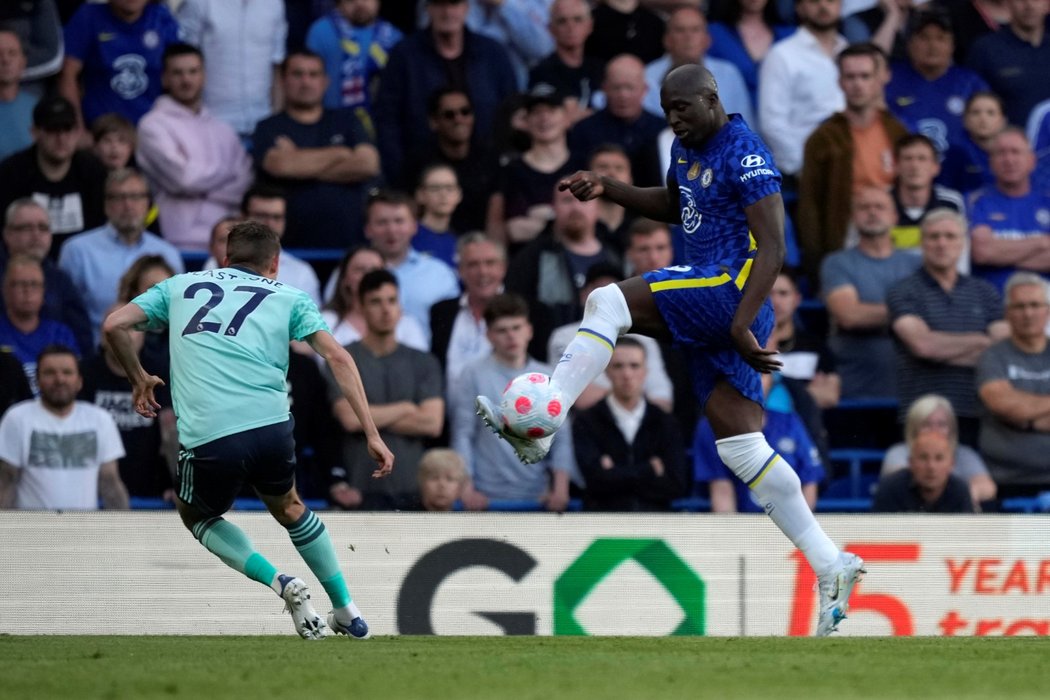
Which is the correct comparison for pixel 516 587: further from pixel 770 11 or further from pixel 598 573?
pixel 770 11

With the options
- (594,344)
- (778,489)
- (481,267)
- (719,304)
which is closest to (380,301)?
(481,267)

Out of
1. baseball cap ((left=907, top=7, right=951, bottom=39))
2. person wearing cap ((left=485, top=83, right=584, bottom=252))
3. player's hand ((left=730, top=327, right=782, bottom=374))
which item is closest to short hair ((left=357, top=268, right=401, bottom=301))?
person wearing cap ((left=485, top=83, right=584, bottom=252))

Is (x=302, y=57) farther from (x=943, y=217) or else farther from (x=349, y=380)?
Result: (x=349, y=380)

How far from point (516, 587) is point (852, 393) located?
3891 mm

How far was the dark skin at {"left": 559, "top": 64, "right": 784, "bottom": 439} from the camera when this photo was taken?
7.28 meters

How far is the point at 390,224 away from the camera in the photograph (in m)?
12.3

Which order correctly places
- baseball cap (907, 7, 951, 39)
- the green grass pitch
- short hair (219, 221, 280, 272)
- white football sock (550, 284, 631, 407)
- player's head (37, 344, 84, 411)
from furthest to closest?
baseball cap (907, 7, 951, 39)
player's head (37, 344, 84, 411)
short hair (219, 221, 280, 272)
white football sock (550, 284, 631, 407)
the green grass pitch

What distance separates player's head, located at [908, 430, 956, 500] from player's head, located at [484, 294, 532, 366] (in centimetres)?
267

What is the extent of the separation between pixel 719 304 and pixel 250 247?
2.16 metres

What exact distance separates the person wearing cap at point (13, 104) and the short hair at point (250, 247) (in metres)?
5.98

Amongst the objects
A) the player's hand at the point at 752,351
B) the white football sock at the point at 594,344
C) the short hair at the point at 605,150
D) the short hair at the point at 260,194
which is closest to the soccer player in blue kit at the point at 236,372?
the white football sock at the point at 594,344

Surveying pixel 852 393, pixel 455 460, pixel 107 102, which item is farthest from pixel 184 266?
pixel 852 393

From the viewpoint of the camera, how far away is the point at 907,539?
10.0 meters

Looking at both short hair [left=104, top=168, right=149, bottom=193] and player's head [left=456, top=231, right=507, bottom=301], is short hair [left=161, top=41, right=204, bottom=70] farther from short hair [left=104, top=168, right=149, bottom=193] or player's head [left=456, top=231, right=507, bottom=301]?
player's head [left=456, top=231, right=507, bottom=301]
